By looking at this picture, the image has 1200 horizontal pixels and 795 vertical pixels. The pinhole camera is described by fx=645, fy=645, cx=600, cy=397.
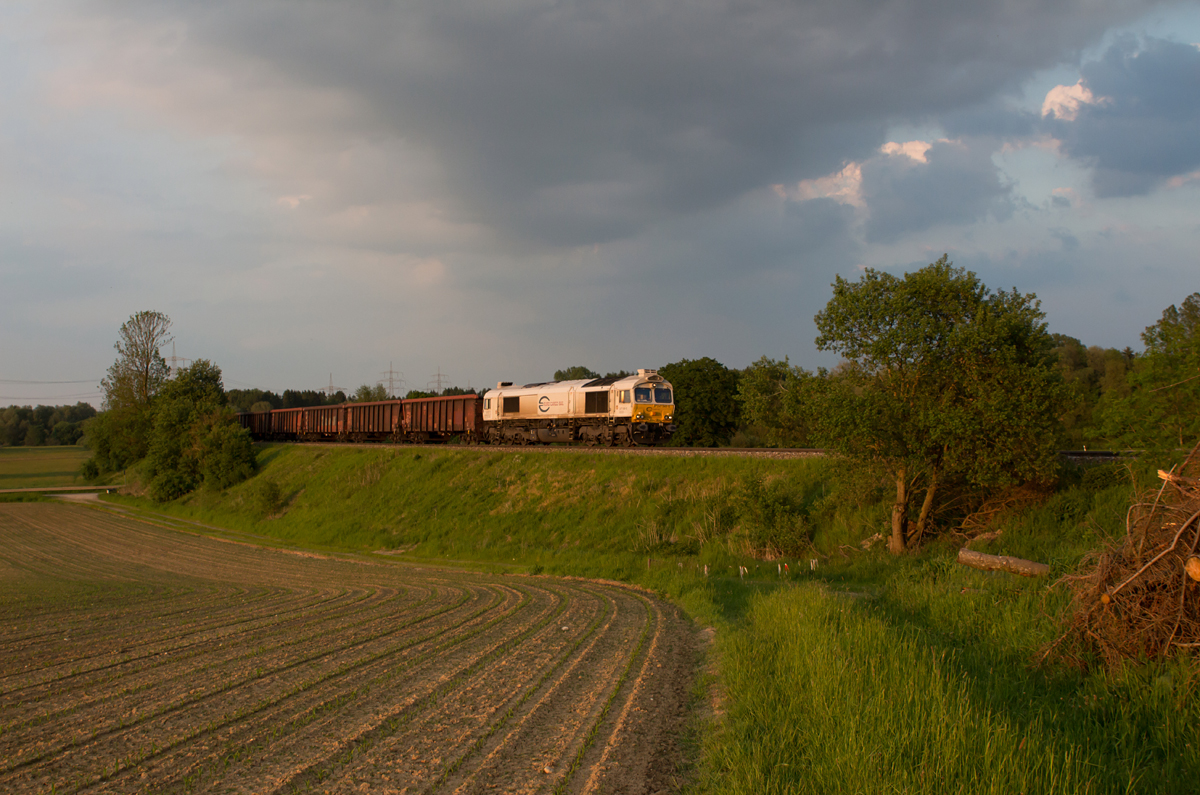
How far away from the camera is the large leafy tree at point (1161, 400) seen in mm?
16359

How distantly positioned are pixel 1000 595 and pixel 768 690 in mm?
6631

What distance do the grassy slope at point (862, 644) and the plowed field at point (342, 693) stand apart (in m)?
1.23

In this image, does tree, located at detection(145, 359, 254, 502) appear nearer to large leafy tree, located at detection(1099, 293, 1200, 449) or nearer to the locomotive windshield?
the locomotive windshield

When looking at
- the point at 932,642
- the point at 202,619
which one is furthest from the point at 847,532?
the point at 202,619

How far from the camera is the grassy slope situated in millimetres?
5184

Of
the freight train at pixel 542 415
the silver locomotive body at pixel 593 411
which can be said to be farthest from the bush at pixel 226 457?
the silver locomotive body at pixel 593 411

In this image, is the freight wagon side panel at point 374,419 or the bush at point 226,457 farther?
the bush at point 226,457

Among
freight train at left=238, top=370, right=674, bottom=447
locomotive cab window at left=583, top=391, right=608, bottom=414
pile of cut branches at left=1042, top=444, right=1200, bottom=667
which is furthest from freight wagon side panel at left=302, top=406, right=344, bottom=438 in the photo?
pile of cut branches at left=1042, top=444, right=1200, bottom=667

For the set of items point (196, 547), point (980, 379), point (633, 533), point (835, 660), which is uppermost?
point (980, 379)

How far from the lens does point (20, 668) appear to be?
31.6 ft

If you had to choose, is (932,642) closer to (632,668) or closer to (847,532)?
(632,668)

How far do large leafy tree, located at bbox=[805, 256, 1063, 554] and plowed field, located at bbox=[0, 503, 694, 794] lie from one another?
871 centimetres

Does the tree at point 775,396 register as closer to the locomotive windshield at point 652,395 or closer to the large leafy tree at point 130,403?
the locomotive windshield at point 652,395

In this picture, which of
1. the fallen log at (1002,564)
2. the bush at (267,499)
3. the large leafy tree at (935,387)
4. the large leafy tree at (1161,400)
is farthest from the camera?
the bush at (267,499)
